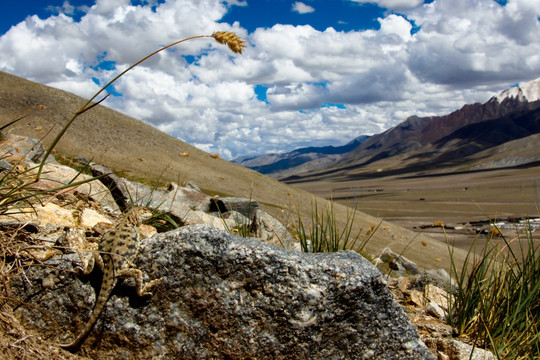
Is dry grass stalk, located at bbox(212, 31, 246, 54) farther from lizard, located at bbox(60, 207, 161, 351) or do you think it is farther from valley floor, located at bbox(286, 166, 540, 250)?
valley floor, located at bbox(286, 166, 540, 250)

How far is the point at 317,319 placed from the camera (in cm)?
380

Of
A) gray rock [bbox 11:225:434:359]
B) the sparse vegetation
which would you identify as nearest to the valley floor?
gray rock [bbox 11:225:434:359]

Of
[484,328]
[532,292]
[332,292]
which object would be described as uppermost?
[332,292]

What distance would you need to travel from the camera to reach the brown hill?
97.8ft

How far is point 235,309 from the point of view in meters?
3.83

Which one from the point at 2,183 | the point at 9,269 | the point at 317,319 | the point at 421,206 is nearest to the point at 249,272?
the point at 317,319

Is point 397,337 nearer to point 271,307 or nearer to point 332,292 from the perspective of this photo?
point 332,292

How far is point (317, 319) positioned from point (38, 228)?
2802 millimetres

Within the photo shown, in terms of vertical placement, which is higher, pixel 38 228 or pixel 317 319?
pixel 38 228

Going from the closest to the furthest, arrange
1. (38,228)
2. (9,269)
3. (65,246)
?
(9,269) < (65,246) < (38,228)

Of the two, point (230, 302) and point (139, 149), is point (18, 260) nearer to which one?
point (230, 302)

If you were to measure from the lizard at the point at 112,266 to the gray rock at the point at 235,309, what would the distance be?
109 mm

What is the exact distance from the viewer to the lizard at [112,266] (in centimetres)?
368

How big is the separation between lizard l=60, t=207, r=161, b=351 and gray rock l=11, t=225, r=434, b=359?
4.3 inches
